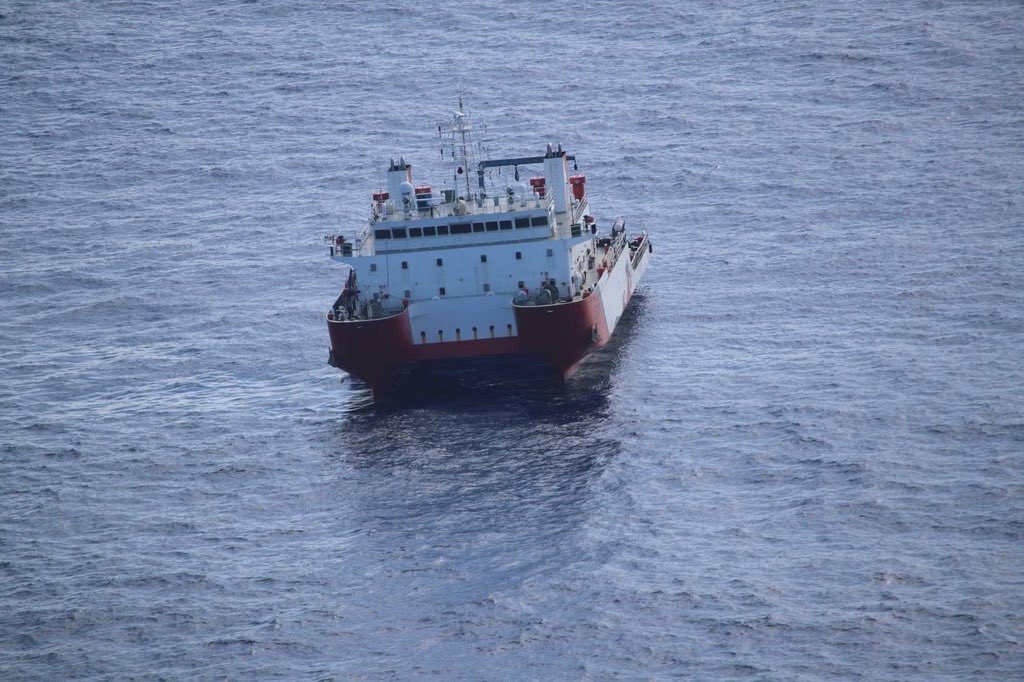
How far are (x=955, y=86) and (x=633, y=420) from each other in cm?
5933

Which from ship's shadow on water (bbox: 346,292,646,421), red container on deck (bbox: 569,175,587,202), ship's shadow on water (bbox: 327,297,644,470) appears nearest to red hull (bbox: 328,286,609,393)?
ship's shadow on water (bbox: 346,292,646,421)

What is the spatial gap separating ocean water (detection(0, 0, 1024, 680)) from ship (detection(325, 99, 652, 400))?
8.57 ft

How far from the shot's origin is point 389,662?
5188cm

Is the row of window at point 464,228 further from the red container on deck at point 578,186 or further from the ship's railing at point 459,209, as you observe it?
the red container on deck at point 578,186

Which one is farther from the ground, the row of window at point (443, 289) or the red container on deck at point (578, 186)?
the red container on deck at point (578, 186)

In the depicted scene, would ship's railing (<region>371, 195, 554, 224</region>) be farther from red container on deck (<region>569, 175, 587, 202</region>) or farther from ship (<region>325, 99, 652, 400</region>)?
red container on deck (<region>569, 175, 587, 202</region>)

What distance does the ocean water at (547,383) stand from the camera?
2130 inches

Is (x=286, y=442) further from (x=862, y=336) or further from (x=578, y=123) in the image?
(x=578, y=123)

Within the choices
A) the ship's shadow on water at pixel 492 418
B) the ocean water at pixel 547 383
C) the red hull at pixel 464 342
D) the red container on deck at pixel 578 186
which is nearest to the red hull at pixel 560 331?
the red hull at pixel 464 342

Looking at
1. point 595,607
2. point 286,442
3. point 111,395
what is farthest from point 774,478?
point 111,395

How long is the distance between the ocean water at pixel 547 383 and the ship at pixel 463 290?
2.61m

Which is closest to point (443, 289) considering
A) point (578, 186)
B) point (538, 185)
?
point (538, 185)

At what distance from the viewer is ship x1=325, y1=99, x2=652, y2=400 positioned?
243 ft

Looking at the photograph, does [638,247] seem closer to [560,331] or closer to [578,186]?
[578,186]
